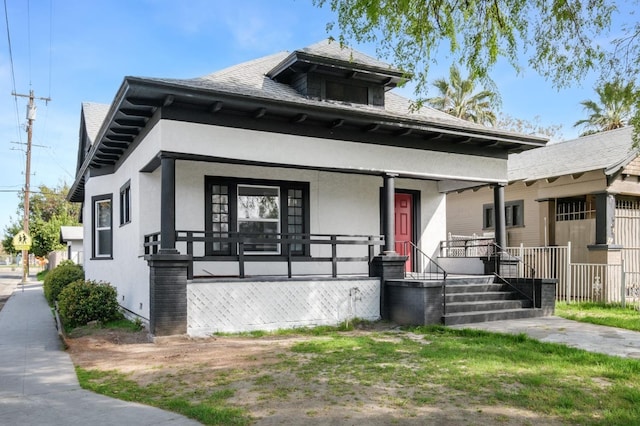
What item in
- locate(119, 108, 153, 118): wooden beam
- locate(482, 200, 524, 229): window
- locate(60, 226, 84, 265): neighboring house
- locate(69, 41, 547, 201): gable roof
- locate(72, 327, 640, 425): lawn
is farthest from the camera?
locate(60, 226, 84, 265): neighboring house

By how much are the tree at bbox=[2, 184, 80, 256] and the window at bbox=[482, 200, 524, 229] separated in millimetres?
29515

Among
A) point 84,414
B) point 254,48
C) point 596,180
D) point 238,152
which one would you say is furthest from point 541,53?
point 254,48

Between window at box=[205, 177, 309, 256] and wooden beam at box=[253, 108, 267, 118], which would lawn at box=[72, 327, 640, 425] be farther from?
wooden beam at box=[253, 108, 267, 118]

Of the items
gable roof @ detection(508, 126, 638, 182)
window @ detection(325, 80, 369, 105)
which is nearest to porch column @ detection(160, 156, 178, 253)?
window @ detection(325, 80, 369, 105)

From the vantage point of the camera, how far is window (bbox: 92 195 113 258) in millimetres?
15289

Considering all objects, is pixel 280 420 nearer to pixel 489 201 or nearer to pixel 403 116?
pixel 403 116

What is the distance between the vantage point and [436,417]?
4949 mm

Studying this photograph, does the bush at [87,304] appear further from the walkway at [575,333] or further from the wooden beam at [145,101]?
the walkway at [575,333]

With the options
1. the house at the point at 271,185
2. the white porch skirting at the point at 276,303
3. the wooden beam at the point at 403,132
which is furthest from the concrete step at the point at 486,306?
the wooden beam at the point at 403,132

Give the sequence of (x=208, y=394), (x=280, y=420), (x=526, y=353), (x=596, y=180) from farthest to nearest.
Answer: (x=596, y=180)
(x=526, y=353)
(x=208, y=394)
(x=280, y=420)

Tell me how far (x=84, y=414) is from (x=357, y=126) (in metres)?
8.11

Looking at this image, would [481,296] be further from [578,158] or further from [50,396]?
[50,396]

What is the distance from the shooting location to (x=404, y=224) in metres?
14.7

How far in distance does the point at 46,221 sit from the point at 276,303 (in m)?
56.9
